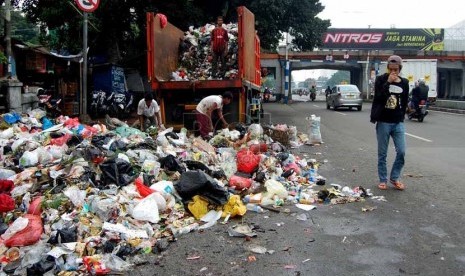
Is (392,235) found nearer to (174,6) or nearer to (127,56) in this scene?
(174,6)

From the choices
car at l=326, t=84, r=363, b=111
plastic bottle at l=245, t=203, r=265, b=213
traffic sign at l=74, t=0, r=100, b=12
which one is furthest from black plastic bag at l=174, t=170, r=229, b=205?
car at l=326, t=84, r=363, b=111

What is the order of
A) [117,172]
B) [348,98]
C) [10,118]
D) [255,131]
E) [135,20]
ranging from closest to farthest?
[117,172] < [255,131] < [10,118] < [135,20] < [348,98]

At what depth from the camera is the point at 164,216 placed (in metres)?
4.77

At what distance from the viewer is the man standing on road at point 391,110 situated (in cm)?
591

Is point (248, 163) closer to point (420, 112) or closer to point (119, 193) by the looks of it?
point (119, 193)

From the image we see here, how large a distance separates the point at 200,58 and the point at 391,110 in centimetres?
629

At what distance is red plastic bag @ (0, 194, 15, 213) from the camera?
4.73 meters

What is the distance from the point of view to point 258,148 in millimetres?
7762

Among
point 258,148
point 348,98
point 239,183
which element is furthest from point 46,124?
point 348,98

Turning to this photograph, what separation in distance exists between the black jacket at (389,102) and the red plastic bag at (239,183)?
6.11ft

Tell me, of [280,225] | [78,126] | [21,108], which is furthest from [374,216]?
[21,108]

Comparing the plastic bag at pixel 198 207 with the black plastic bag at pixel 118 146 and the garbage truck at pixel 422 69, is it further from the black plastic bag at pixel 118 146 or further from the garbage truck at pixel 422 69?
the garbage truck at pixel 422 69

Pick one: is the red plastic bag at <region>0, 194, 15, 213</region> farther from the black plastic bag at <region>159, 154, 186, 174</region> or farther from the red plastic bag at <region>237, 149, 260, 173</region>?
the red plastic bag at <region>237, 149, 260, 173</region>

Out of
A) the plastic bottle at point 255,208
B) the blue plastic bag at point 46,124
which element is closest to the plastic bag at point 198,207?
the plastic bottle at point 255,208
